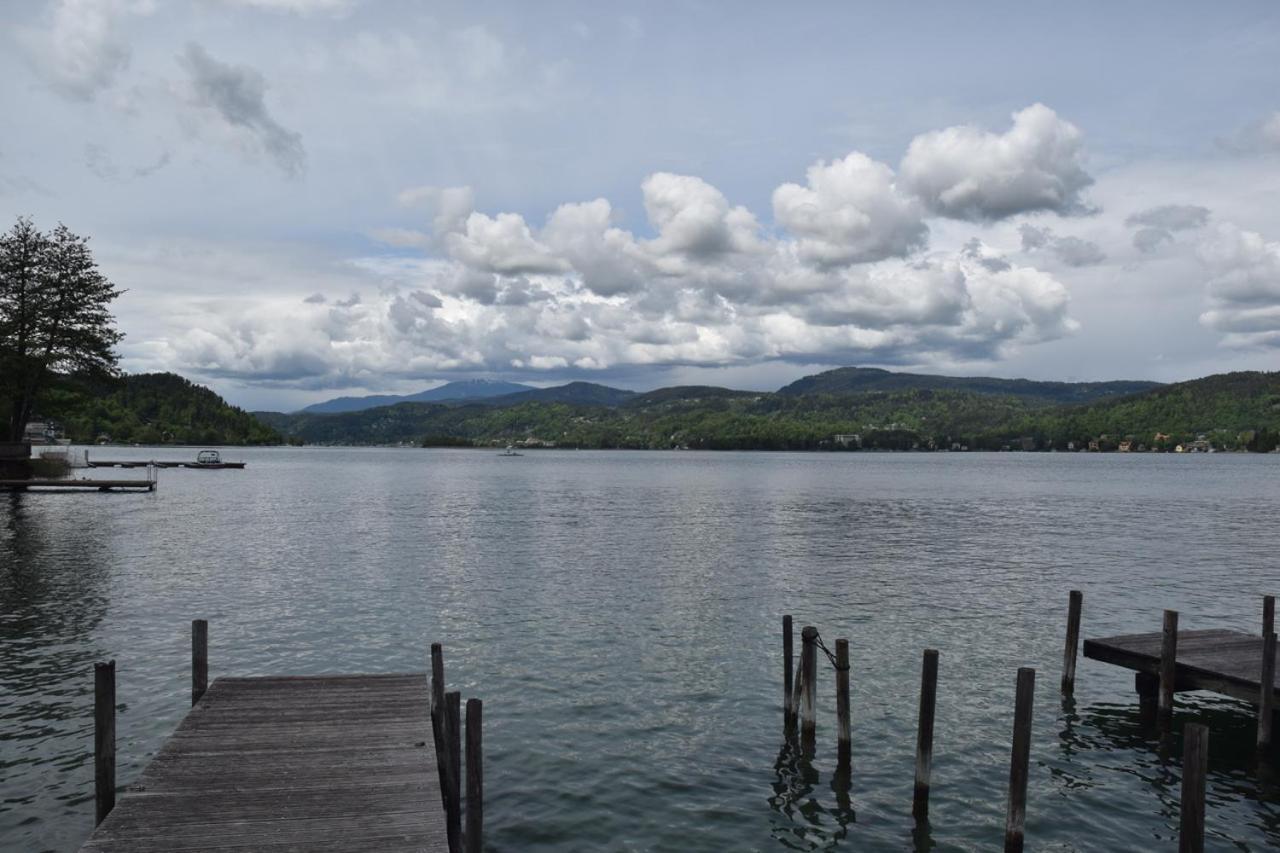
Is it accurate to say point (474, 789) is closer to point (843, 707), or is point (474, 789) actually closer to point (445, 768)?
point (445, 768)

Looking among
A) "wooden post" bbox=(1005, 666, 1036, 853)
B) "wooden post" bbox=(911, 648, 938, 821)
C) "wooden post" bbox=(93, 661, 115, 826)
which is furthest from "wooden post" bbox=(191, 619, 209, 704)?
"wooden post" bbox=(1005, 666, 1036, 853)

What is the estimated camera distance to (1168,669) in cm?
2062

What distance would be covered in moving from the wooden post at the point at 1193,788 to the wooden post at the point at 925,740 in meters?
4.56

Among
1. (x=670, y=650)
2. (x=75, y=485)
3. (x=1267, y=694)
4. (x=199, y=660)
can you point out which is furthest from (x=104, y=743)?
(x=75, y=485)

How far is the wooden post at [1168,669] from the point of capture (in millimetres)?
20359

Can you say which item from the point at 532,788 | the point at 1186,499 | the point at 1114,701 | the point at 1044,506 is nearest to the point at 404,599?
the point at 532,788

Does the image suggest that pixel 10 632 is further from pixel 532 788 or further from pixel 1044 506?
pixel 1044 506

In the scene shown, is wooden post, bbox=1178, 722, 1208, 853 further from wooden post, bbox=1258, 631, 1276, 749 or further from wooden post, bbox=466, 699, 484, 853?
wooden post, bbox=466, 699, 484, 853

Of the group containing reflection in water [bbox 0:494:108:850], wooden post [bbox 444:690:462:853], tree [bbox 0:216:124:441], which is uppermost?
tree [bbox 0:216:124:441]

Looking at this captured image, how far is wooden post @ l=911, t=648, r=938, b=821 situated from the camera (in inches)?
631

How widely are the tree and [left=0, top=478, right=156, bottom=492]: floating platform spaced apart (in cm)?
634

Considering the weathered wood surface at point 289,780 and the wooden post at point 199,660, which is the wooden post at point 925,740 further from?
the wooden post at point 199,660

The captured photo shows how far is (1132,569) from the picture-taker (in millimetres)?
47656

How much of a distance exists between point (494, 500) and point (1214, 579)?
7581 cm
